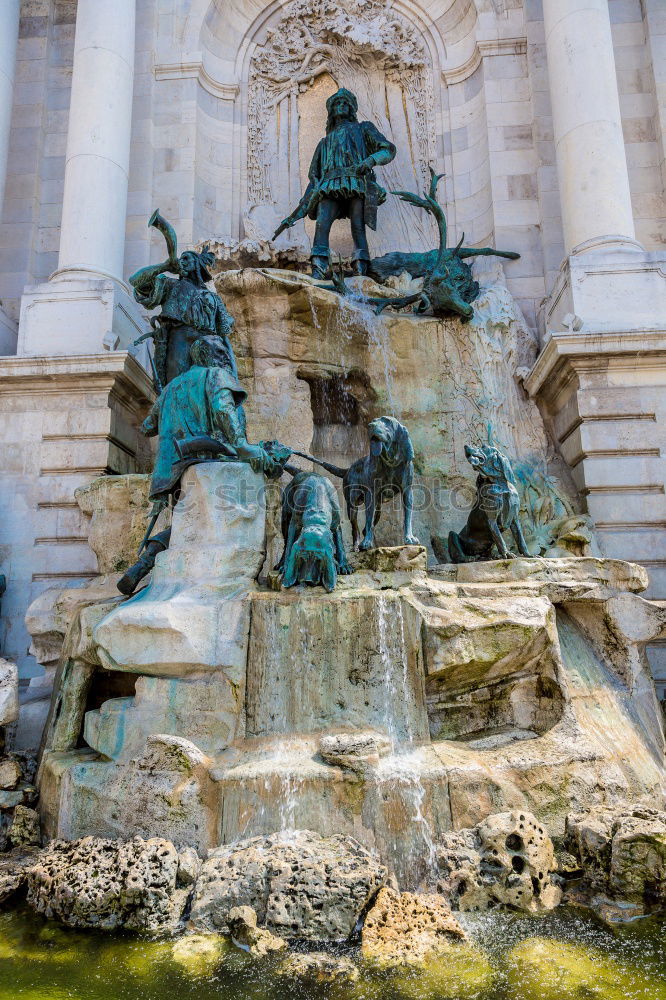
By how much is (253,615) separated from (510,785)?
6.49 feet

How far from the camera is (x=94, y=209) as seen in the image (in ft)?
34.0

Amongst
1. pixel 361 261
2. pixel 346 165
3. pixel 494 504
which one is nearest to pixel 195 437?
pixel 494 504

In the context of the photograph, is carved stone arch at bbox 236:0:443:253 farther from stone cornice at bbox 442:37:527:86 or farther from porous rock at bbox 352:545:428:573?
porous rock at bbox 352:545:428:573

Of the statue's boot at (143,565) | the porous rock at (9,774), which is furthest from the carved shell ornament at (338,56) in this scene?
the porous rock at (9,774)

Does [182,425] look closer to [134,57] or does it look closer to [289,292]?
[289,292]

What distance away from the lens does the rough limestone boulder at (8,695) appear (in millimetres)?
5848

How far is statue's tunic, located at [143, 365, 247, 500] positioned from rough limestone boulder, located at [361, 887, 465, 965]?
3.57 meters

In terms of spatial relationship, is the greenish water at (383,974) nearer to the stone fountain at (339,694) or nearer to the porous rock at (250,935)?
the porous rock at (250,935)

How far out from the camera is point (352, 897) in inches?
146

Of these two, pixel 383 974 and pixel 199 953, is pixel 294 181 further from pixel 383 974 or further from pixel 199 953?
pixel 383 974

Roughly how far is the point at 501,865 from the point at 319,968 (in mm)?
1220

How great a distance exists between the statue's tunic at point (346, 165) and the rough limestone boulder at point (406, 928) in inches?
386

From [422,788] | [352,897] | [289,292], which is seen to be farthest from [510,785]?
[289,292]

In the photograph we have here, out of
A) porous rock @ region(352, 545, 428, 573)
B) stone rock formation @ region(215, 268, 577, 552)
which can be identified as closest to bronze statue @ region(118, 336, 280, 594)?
porous rock @ region(352, 545, 428, 573)
